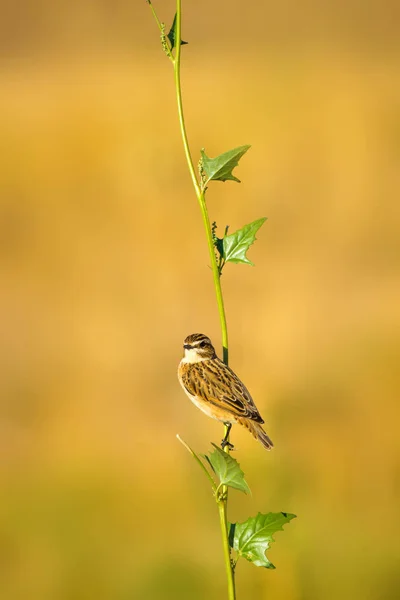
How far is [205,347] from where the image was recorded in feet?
7.81

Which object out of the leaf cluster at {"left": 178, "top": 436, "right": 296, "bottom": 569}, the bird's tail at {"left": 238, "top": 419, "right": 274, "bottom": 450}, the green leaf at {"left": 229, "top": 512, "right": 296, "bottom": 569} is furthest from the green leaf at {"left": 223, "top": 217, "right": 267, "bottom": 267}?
the bird's tail at {"left": 238, "top": 419, "right": 274, "bottom": 450}

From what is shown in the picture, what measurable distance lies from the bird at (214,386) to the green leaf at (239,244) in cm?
49

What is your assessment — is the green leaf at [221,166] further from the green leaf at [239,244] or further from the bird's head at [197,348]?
the bird's head at [197,348]

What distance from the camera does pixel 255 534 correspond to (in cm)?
179

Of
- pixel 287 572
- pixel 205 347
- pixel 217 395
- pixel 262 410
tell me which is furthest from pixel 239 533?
pixel 262 410

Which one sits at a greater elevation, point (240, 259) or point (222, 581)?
point (222, 581)

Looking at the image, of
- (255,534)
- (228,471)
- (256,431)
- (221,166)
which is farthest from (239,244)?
(256,431)

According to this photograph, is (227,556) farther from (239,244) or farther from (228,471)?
(239,244)

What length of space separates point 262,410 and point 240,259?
18.1 feet

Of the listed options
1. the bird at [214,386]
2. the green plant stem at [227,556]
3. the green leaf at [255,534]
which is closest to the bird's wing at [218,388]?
the bird at [214,386]

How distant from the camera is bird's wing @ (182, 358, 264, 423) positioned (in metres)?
2.24

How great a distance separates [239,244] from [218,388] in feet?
2.06

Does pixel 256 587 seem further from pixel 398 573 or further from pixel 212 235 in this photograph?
pixel 212 235

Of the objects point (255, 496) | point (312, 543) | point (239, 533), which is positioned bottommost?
point (239, 533)
